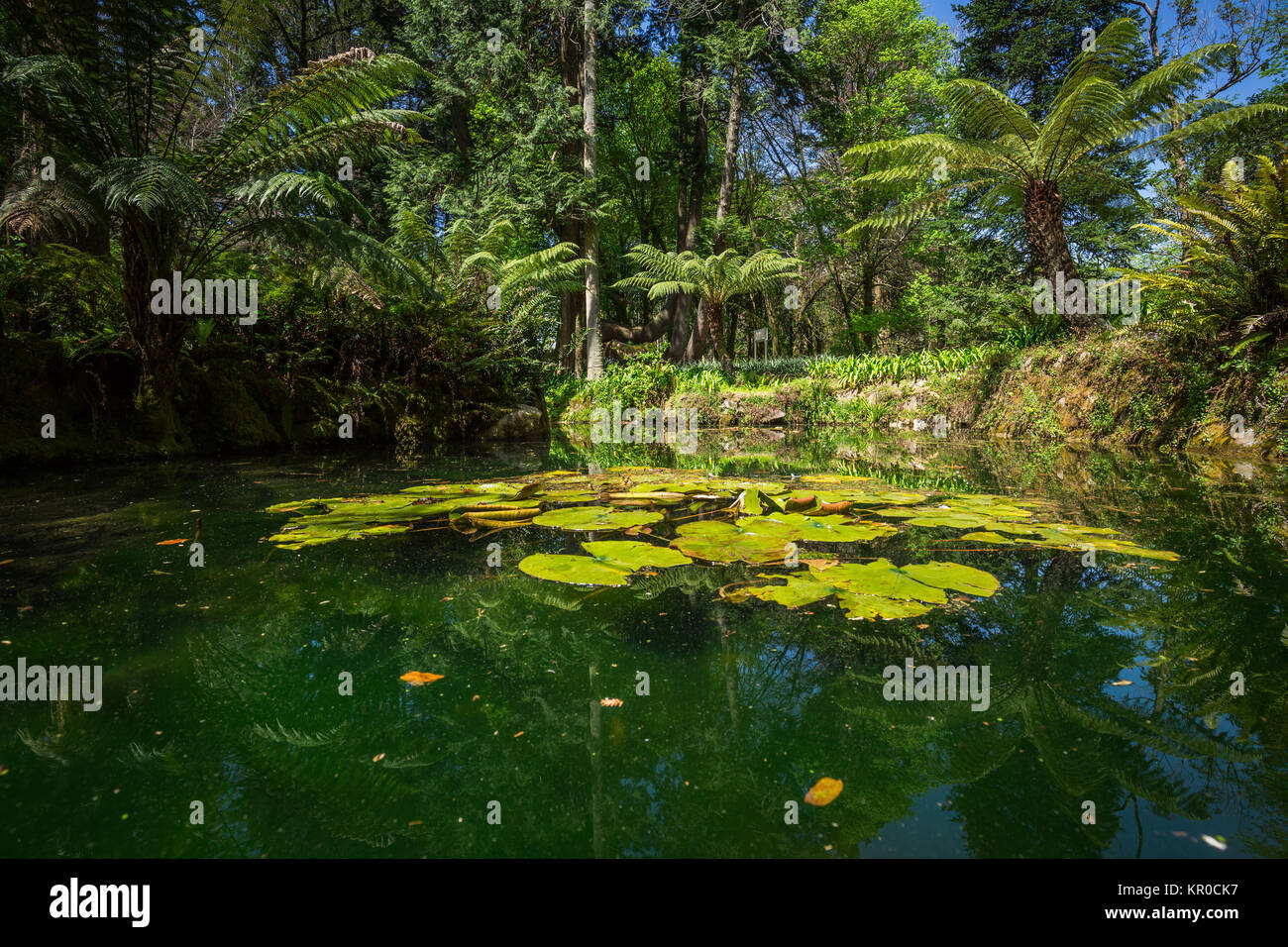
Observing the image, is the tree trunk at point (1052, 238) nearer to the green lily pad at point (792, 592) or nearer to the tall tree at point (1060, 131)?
the tall tree at point (1060, 131)

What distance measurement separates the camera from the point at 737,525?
2818 millimetres

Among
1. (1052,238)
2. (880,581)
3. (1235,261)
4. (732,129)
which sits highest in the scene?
(732,129)

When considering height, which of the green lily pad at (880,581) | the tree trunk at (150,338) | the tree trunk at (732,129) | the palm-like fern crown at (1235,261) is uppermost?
the tree trunk at (732,129)

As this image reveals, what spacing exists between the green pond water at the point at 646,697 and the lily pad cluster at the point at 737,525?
0.03 m

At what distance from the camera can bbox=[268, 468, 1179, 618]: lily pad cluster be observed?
202 centimetres

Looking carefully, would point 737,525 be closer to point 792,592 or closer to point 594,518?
point 594,518

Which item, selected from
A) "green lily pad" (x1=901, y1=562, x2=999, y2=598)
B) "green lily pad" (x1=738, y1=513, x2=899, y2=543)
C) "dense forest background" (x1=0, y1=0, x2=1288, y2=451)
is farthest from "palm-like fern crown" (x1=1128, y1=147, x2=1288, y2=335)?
"green lily pad" (x1=901, y1=562, x2=999, y2=598)

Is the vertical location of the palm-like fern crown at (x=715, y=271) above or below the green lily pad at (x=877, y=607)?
above

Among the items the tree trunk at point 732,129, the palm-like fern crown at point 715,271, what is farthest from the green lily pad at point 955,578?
the tree trunk at point 732,129

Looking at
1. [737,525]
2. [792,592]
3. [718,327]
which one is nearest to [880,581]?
[792,592]

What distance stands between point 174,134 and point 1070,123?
33.9 feet

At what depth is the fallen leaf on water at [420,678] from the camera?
143 cm

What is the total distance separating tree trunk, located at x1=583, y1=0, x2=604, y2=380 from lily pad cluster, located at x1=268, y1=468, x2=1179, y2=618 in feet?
30.5
